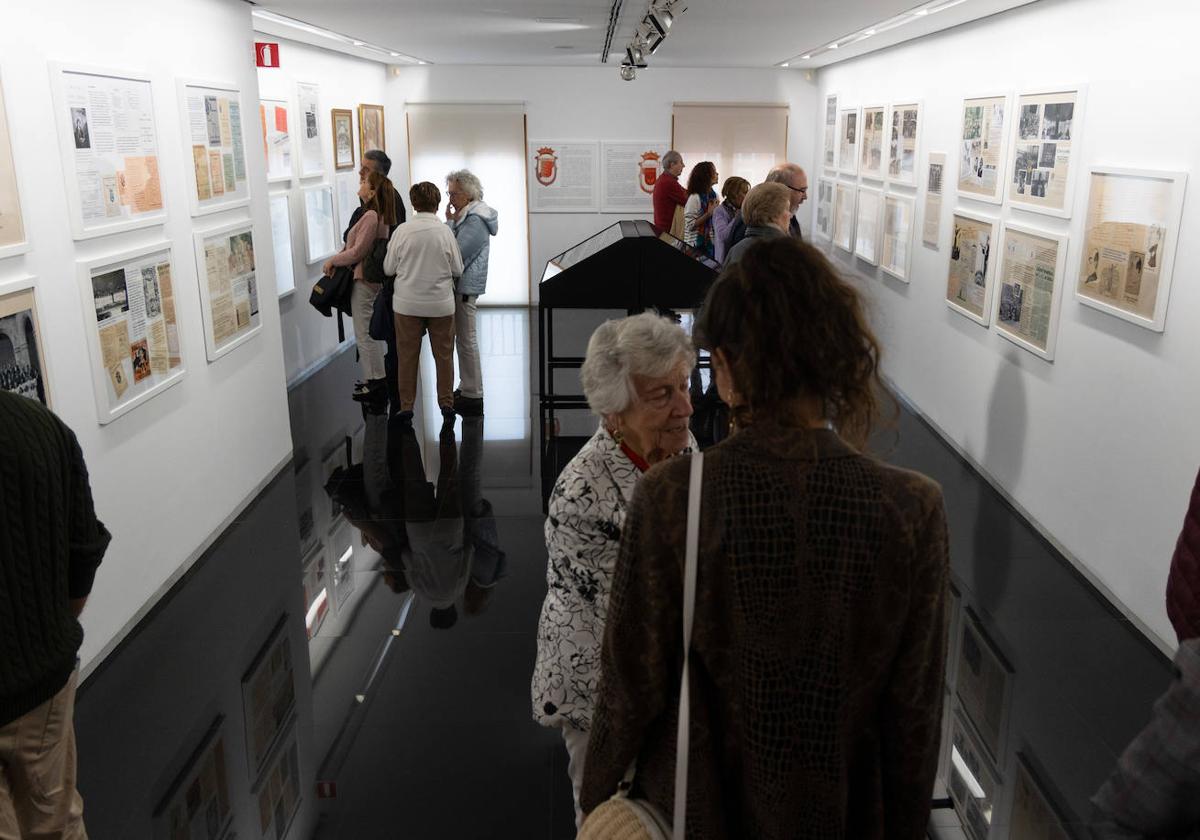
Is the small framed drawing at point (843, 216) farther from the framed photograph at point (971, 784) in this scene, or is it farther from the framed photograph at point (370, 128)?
the framed photograph at point (971, 784)

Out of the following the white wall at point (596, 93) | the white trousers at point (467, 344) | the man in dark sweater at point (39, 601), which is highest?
the white wall at point (596, 93)

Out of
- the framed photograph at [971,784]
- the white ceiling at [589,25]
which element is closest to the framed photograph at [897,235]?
the white ceiling at [589,25]

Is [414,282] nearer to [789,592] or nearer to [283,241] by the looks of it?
[283,241]

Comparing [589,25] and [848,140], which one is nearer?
[589,25]

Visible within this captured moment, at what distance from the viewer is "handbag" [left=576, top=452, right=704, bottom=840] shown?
1.32m

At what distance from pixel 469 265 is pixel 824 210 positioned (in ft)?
18.9

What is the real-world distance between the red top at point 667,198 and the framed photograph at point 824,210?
266 centimetres

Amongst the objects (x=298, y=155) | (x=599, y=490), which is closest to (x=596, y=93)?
(x=298, y=155)

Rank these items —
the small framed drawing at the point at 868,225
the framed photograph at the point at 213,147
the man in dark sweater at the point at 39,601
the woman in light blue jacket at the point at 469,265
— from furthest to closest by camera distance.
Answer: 1. the small framed drawing at the point at 868,225
2. the woman in light blue jacket at the point at 469,265
3. the framed photograph at the point at 213,147
4. the man in dark sweater at the point at 39,601

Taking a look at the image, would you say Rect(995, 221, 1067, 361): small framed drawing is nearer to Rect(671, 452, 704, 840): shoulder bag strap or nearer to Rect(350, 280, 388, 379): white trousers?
Rect(671, 452, 704, 840): shoulder bag strap

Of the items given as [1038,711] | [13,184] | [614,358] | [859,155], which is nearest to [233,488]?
[13,184]

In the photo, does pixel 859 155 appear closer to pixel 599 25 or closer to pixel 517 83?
pixel 599 25

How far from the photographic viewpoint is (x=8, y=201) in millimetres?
3312

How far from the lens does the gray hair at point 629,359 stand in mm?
2221
